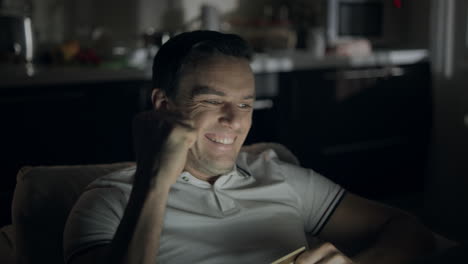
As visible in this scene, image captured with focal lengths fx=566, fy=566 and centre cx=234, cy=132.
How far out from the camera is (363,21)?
369 centimetres

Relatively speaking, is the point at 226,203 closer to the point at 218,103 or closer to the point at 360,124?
the point at 218,103

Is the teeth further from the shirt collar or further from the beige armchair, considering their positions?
the beige armchair

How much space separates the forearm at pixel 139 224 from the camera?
2.94ft

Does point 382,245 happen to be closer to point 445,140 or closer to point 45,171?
point 45,171

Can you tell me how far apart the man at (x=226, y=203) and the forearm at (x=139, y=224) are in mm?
14

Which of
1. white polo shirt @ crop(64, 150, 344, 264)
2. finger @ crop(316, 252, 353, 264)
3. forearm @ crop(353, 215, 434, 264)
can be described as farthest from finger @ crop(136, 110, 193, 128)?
forearm @ crop(353, 215, 434, 264)

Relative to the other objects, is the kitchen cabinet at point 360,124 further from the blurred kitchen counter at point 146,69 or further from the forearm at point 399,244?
the forearm at point 399,244

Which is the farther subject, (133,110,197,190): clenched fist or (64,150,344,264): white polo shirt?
(64,150,344,264): white polo shirt

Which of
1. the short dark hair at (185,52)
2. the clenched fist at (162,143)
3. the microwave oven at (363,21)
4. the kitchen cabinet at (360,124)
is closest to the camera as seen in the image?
the clenched fist at (162,143)

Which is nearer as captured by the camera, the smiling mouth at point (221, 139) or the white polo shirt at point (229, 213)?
the white polo shirt at point (229, 213)

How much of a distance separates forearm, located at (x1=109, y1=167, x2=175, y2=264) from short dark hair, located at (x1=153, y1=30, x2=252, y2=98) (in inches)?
13.5

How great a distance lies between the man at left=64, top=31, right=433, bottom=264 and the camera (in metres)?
1.08

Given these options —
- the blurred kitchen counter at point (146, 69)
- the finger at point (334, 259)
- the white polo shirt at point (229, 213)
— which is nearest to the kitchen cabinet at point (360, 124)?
the blurred kitchen counter at point (146, 69)

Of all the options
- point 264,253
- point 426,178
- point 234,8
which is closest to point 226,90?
point 264,253
